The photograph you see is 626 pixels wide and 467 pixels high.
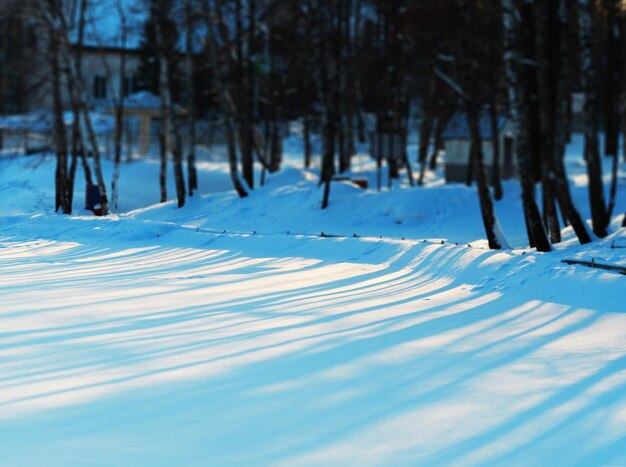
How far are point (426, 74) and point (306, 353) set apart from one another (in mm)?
34747

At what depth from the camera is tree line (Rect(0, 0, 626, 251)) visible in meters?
15.3

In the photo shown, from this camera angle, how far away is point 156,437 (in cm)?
512

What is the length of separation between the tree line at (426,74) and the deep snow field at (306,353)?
2473mm

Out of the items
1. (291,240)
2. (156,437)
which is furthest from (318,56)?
(156,437)

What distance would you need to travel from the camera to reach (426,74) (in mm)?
40531

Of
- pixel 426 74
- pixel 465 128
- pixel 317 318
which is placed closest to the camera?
pixel 317 318

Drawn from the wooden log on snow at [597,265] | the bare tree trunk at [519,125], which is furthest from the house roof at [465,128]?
the wooden log on snow at [597,265]

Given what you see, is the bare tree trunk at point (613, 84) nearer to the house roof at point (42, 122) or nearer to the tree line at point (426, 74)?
the tree line at point (426, 74)

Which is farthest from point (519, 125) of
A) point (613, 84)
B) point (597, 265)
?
point (613, 84)

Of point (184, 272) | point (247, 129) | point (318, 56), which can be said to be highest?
point (318, 56)

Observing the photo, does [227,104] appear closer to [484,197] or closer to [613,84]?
[484,197]

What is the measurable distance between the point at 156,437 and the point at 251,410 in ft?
2.51

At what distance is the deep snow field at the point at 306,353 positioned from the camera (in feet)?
16.7

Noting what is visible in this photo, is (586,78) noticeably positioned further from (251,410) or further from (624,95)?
(251,410)
